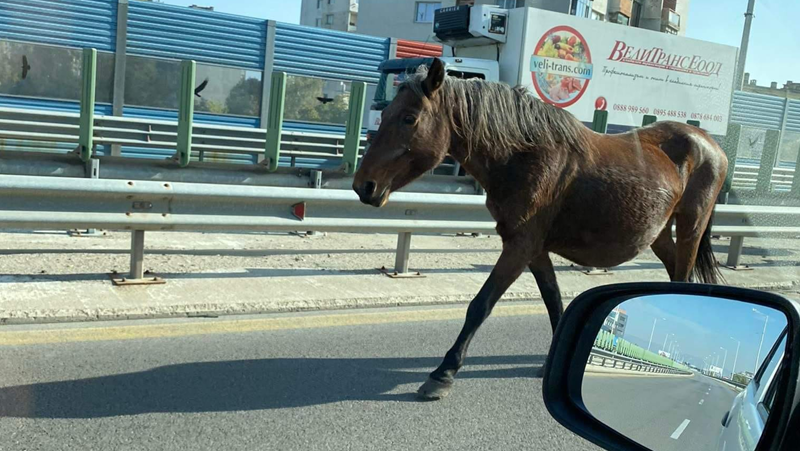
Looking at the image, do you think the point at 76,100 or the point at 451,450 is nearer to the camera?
the point at 451,450

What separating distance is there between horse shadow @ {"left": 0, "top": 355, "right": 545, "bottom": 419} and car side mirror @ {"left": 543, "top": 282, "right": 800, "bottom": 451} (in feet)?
7.40

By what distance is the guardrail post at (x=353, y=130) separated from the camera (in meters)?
11.4

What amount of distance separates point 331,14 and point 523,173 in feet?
310

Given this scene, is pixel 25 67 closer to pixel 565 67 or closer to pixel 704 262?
pixel 565 67

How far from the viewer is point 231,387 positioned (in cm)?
436

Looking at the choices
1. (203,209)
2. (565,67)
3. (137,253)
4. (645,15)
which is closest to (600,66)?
→ (565,67)

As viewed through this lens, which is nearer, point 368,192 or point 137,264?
point 368,192

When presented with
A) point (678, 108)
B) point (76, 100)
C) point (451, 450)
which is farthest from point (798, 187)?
point (76, 100)

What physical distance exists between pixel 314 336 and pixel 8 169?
606 centimetres

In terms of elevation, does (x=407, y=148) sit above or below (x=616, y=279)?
above

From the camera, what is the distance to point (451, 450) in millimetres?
3797

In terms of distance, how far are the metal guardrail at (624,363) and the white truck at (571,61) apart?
43.8 ft

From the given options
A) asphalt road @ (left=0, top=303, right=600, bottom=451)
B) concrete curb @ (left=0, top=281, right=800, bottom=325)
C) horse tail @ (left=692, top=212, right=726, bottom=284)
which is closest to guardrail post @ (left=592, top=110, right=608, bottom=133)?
concrete curb @ (left=0, top=281, right=800, bottom=325)

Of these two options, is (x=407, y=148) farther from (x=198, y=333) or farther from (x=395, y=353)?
(x=198, y=333)
